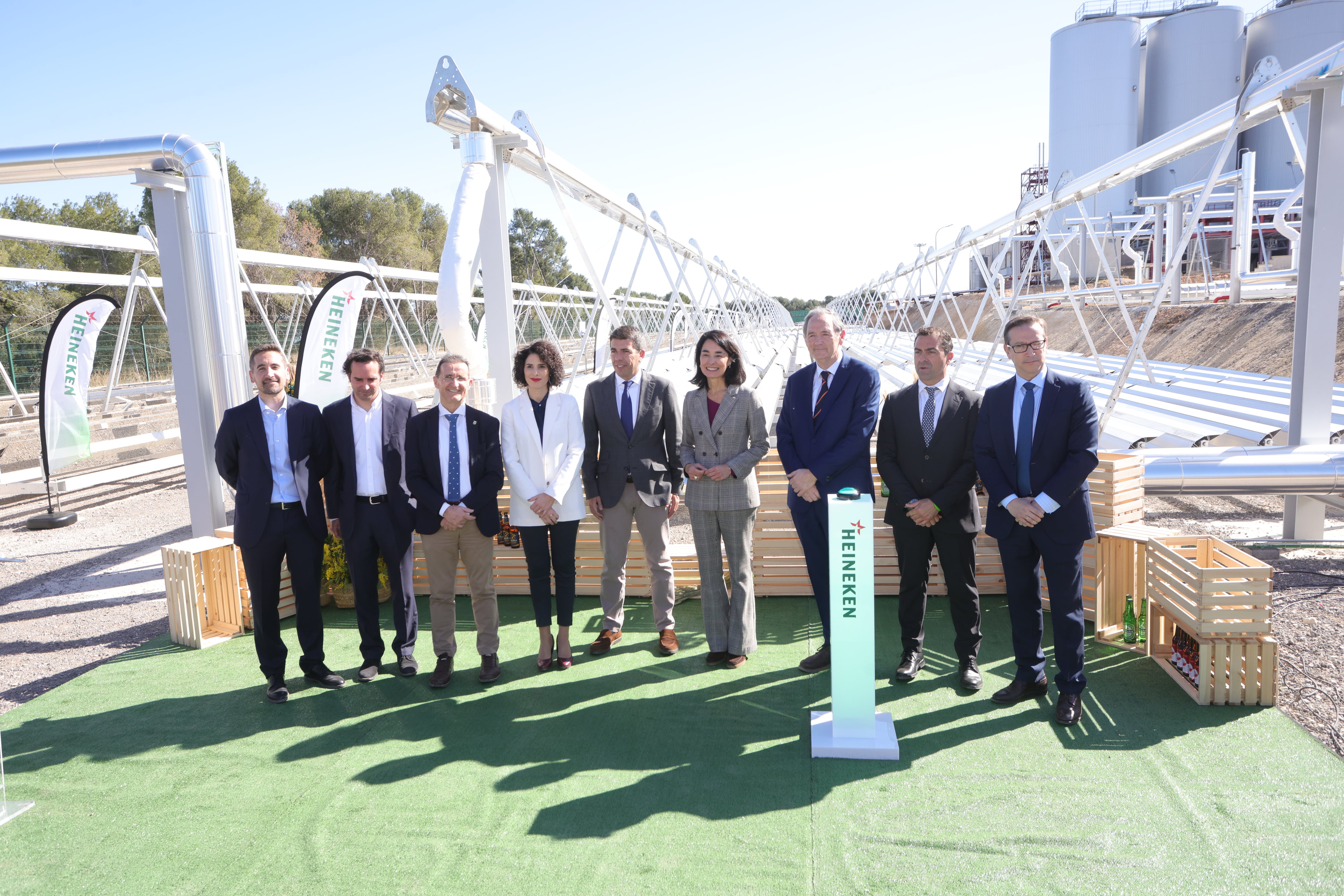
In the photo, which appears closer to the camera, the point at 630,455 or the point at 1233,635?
the point at 1233,635

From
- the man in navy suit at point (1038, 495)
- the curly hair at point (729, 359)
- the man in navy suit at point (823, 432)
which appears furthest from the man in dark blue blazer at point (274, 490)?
the man in navy suit at point (1038, 495)

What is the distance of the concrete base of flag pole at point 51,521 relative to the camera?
8.84 m

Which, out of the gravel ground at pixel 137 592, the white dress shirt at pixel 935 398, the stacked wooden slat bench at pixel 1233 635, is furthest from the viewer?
the gravel ground at pixel 137 592

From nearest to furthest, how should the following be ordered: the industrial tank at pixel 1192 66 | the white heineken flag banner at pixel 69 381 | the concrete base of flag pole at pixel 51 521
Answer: the white heineken flag banner at pixel 69 381 < the concrete base of flag pole at pixel 51 521 < the industrial tank at pixel 1192 66

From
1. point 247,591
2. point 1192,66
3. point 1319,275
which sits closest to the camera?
point 247,591

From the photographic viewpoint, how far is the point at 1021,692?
3.80 meters

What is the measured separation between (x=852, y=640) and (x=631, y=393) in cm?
181

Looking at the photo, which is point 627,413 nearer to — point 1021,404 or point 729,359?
point 729,359

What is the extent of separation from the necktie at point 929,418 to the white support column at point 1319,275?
11.2 feet

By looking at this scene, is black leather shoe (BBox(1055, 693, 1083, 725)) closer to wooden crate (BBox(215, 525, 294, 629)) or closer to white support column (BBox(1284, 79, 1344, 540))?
white support column (BBox(1284, 79, 1344, 540))

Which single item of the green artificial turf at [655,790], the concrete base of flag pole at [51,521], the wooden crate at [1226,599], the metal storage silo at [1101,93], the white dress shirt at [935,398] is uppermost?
the metal storage silo at [1101,93]

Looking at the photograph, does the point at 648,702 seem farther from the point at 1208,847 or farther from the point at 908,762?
the point at 1208,847

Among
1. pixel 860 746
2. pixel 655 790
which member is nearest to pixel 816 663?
pixel 860 746

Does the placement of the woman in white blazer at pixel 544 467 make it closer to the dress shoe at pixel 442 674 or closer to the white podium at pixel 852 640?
the dress shoe at pixel 442 674
